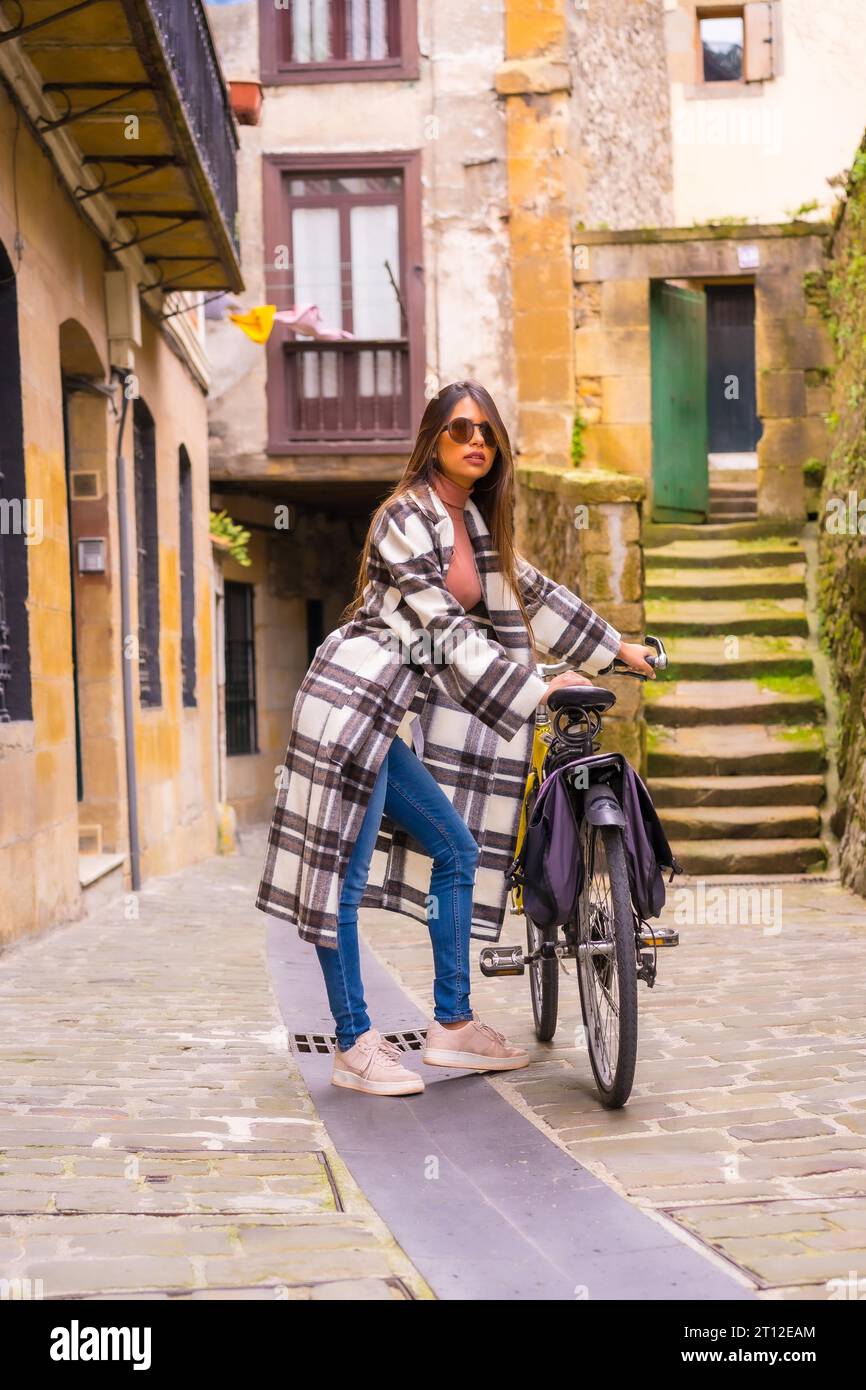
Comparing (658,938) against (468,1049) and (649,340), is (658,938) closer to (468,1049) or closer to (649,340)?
(468,1049)

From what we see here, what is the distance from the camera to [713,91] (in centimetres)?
2023

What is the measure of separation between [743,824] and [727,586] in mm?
2963

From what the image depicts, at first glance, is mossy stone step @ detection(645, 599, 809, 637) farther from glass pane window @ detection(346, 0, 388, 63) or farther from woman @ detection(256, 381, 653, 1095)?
glass pane window @ detection(346, 0, 388, 63)

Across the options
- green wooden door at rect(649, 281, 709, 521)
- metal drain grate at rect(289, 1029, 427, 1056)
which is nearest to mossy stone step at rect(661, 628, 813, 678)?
green wooden door at rect(649, 281, 709, 521)

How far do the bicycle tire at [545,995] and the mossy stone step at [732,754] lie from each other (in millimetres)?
5409

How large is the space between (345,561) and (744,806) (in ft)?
34.4

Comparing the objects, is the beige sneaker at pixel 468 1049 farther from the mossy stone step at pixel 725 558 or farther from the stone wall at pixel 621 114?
the stone wall at pixel 621 114

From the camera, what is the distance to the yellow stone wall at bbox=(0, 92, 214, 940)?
745 cm

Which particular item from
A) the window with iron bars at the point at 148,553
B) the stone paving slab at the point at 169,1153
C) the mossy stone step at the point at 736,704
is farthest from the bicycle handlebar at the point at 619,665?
the window with iron bars at the point at 148,553

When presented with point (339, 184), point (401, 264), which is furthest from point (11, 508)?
point (339, 184)

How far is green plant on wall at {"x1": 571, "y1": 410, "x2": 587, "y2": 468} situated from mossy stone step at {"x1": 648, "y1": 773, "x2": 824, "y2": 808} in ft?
20.3

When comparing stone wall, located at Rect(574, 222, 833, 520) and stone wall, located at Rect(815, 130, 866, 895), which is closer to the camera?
stone wall, located at Rect(815, 130, 866, 895)

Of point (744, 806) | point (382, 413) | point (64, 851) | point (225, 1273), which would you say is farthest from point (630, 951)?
point (382, 413)

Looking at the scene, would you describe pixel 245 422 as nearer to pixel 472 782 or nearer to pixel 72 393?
pixel 72 393
